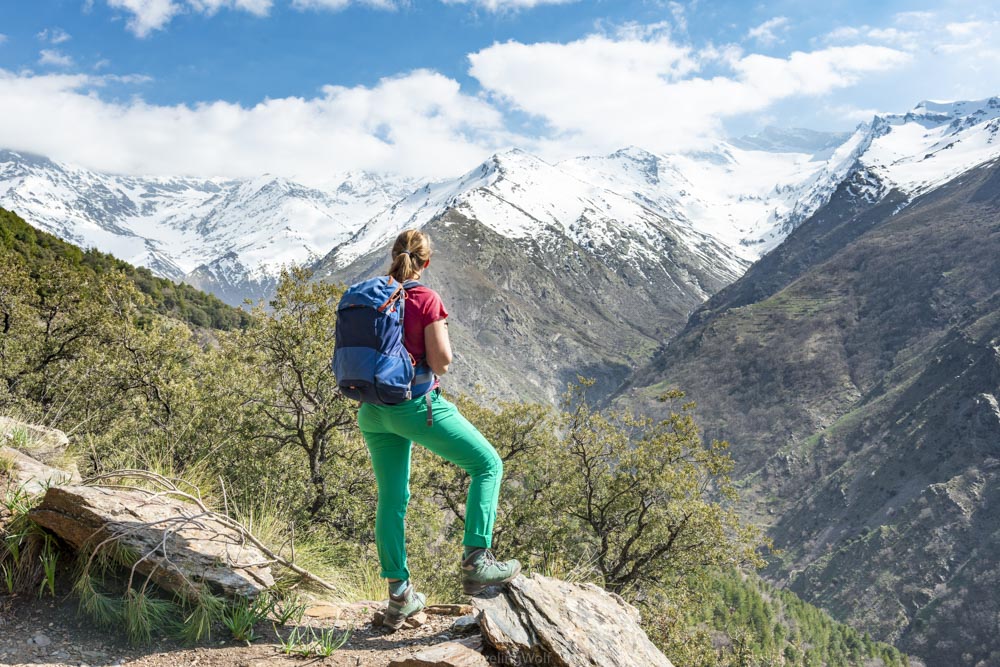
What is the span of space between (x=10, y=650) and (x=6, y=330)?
2100 centimetres

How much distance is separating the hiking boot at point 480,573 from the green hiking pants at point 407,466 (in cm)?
12

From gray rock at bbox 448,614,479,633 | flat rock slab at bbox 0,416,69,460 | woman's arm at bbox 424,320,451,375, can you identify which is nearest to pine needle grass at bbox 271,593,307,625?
gray rock at bbox 448,614,479,633

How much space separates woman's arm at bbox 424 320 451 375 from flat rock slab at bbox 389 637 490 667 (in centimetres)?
229

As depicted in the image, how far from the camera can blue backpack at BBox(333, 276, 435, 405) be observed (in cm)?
505

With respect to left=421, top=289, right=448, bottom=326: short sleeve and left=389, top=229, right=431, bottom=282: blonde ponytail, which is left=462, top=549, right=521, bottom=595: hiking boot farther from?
left=389, top=229, right=431, bottom=282: blonde ponytail

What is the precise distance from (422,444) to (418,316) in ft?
3.77

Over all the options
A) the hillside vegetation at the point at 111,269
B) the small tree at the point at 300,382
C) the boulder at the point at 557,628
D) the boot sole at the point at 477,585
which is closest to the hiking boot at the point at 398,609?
the boot sole at the point at 477,585

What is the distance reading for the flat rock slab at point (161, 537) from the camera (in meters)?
5.36

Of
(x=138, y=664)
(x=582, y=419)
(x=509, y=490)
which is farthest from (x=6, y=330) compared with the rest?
(x=138, y=664)

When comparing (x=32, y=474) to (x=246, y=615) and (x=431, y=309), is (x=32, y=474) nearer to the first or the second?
(x=246, y=615)

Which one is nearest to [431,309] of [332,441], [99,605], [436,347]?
[436,347]

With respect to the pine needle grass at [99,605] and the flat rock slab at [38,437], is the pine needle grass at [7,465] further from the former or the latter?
the pine needle grass at [99,605]

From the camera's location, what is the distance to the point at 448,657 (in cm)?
497

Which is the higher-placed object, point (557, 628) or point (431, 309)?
point (431, 309)
